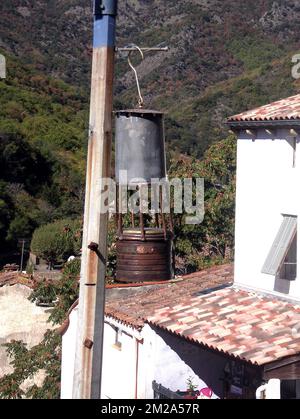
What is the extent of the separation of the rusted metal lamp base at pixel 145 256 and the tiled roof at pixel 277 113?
127 inches

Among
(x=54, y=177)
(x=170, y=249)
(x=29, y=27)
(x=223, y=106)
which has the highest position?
(x=29, y=27)

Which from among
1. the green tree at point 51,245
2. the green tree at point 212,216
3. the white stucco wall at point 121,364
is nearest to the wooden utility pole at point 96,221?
the white stucco wall at point 121,364

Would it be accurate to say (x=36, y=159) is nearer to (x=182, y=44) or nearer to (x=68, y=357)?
(x=68, y=357)

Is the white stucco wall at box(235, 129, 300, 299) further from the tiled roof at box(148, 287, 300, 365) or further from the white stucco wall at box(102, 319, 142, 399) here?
the white stucco wall at box(102, 319, 142, 399)

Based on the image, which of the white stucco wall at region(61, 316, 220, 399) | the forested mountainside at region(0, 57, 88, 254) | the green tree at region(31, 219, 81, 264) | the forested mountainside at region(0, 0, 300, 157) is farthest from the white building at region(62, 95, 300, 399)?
the forested mountainside at region(0, 0, 300, 157)

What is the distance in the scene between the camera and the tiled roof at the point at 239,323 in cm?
936

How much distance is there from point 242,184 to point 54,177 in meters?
31.7

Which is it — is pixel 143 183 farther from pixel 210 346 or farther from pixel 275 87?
pixel 275 87

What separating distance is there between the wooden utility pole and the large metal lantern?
1165 millimetres

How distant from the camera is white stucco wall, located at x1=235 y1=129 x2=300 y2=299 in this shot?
10938mm

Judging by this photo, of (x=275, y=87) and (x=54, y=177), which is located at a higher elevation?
(x=275, y=87)

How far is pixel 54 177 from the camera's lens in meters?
42.8

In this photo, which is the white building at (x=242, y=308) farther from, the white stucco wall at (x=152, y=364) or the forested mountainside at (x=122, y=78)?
the forested mountainside at (x=122, y=78)
